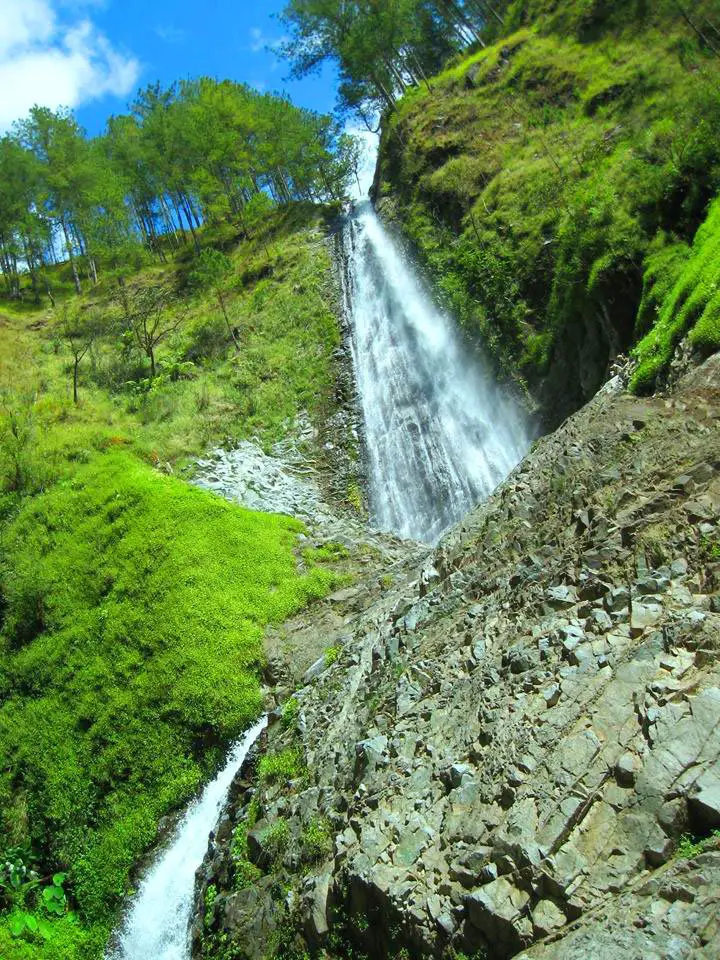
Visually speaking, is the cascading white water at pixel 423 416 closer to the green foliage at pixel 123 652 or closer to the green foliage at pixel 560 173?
the green foliage at pixel 560 173

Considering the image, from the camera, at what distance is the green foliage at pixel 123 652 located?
13.4 m

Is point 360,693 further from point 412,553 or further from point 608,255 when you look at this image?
point 608,255

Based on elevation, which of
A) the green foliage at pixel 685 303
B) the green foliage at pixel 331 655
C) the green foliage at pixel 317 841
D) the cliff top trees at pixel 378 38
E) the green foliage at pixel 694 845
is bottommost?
the green foliage at pixel 694 845

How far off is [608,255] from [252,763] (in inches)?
631

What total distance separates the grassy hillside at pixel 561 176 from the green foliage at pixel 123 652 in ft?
35.5

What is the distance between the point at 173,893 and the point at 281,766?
3037 millimetres

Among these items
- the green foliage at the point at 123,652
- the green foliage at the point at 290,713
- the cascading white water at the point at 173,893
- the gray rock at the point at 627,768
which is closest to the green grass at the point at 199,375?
the green foliage at the point at 123,652

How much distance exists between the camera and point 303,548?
1934 cm

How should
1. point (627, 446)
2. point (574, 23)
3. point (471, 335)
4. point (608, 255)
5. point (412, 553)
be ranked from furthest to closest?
1. point (574, 23)
2. point (471, 335)
3. point (412, 553)
4. point (608, 255)
5. point (627, 446)

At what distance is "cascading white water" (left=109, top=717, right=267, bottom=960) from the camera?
1105 centimetres

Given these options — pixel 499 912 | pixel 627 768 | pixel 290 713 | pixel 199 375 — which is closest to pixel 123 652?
pixel 290 713

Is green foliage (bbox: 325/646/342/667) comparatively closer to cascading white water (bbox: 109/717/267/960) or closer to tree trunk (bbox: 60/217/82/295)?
cascading white water (bbox: 109/717/267/960)

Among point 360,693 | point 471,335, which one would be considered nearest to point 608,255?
point 471,335

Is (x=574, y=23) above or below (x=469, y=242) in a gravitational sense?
above
